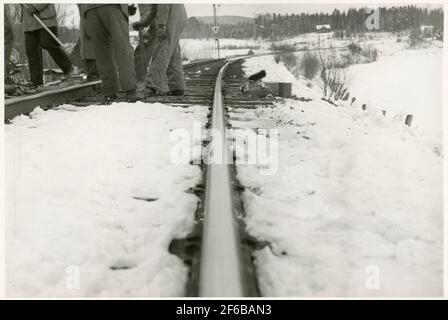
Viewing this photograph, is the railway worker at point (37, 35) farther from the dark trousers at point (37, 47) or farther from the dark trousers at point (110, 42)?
the dark trousers at point (110, 42)

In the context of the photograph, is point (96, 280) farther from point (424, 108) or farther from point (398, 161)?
point (424, 108)

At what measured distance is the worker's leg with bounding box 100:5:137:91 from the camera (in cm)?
428

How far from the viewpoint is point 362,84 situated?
50.3ft

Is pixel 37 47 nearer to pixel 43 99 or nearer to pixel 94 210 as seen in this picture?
pixel 43 99

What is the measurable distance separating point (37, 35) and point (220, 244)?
497 cm

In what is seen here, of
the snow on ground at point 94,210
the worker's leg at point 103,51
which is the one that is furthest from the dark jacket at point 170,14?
the snow on ground at point 94,210

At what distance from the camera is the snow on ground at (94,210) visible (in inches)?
49.0

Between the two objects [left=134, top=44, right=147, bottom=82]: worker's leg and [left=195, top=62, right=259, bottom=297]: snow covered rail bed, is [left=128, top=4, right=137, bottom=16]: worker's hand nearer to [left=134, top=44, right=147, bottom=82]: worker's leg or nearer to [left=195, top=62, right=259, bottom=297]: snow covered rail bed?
[left=134, top=44, right=147, bottom=82]: worker's leg

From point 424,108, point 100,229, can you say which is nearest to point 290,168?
point 100,229

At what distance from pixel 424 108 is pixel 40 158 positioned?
286 inches

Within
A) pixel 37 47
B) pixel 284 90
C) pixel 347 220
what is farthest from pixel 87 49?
pixel 347 220

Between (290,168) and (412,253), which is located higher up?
(290,168)

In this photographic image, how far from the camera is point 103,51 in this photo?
177 inches

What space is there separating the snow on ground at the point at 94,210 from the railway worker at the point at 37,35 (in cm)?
270
